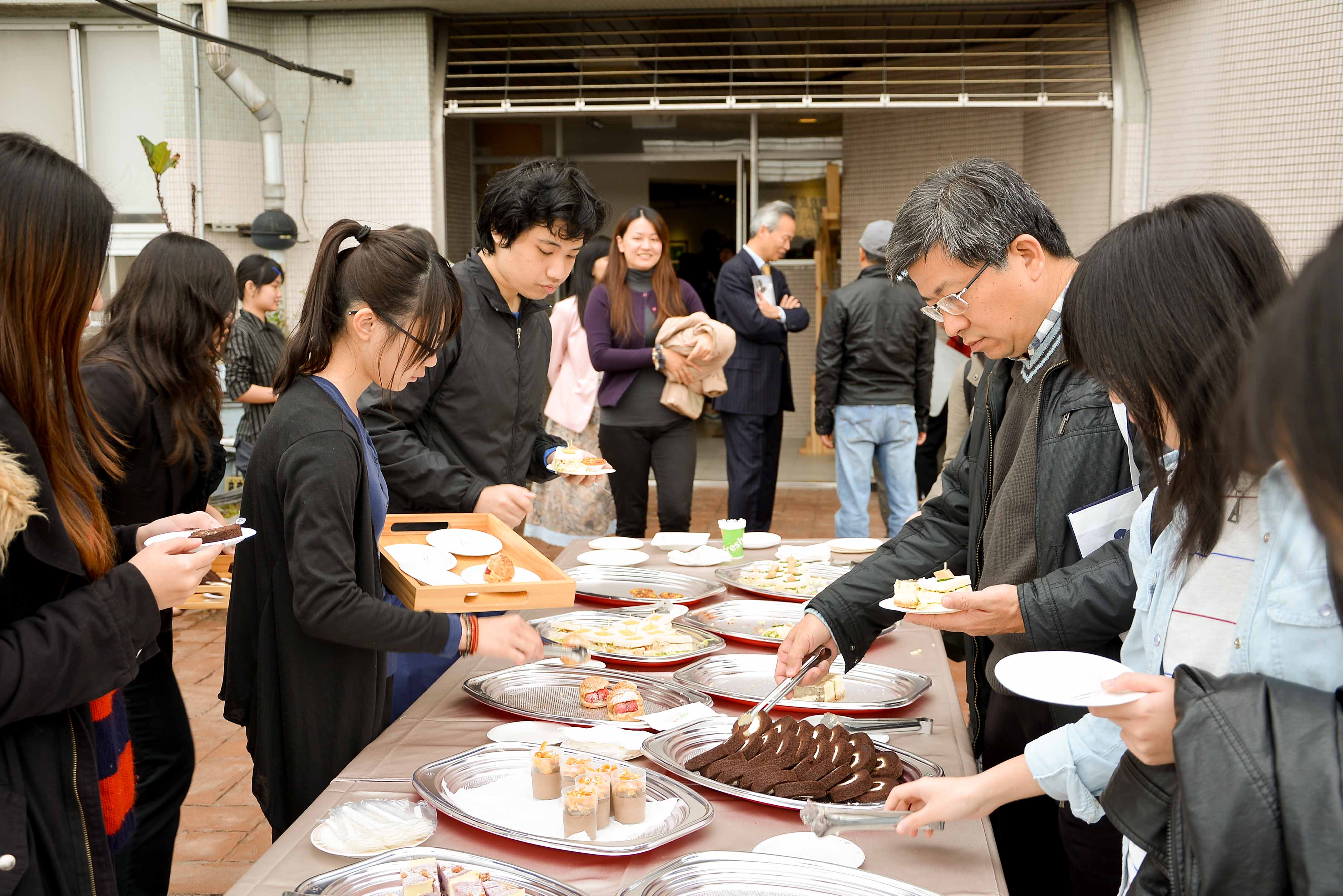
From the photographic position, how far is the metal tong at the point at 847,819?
1.53m

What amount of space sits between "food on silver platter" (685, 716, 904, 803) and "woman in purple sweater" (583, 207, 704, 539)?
3125mm

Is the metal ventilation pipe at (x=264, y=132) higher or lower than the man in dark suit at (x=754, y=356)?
higher

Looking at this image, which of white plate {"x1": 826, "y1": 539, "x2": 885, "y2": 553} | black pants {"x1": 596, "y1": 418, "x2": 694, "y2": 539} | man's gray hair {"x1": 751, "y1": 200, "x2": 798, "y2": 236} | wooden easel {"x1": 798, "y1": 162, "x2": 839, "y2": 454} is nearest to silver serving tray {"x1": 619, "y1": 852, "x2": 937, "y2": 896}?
white plate {"x1": 826, "y1": 539, "x2": 885, "y2": 553}


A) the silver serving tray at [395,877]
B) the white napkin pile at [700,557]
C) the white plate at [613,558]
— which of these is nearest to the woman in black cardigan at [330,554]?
the silver serving tray at [395,877]

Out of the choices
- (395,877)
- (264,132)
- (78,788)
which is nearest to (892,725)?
(395,877)

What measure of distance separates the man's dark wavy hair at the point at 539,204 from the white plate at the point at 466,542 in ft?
2.95

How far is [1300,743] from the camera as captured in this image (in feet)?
3.28

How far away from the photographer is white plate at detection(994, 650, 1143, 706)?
114 cm

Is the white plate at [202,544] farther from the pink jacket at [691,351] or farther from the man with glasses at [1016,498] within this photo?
the pink jacket at [691,351]

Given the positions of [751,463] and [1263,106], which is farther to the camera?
[1263,106]

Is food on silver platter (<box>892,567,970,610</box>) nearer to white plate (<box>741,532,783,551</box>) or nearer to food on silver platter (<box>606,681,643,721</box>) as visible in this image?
food on silver platter (<box>606,681,643,721</box>)

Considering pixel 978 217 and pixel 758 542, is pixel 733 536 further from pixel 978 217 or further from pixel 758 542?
pixel 978 217

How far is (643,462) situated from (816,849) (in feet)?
12.1

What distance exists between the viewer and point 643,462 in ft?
17.0
